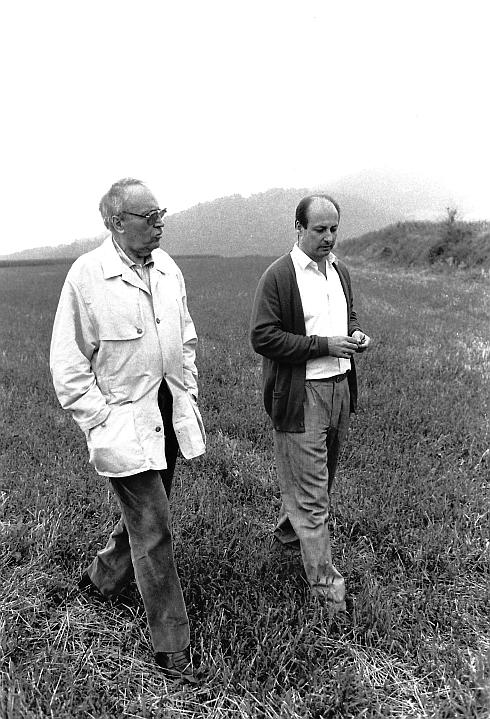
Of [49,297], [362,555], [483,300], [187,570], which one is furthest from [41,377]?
[483,300]

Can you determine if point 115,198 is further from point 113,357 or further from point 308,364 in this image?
point 308,364

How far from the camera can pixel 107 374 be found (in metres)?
2.50

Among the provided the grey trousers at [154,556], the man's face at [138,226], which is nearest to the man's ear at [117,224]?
the man's face at [138,226]

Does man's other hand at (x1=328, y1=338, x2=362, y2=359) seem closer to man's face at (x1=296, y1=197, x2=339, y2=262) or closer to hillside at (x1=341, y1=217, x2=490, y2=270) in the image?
man's face at (x1=296, y1=197, x2=339, y2=262)

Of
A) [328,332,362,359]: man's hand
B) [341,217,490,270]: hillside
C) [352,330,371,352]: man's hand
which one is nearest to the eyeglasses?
[328,332,362,359]: man's hand

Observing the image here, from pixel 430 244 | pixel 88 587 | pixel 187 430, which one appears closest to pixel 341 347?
pixel 187 430

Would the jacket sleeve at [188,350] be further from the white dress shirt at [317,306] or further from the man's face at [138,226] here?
the white dress shirt at [317,306]

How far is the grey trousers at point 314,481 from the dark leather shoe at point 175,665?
765 mm

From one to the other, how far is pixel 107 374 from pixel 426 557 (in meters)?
2.29

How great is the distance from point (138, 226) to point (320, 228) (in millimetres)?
956

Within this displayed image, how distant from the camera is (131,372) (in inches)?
98.0

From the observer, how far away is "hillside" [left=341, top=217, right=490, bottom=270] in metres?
25.2

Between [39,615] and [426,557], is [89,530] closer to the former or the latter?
[39,615]

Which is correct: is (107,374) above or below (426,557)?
above
